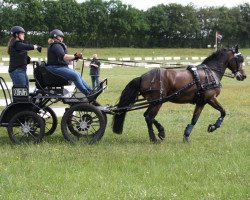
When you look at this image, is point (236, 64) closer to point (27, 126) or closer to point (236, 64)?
point (236, 64)

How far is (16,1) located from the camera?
8819 centimetres

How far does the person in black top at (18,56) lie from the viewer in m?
9.11

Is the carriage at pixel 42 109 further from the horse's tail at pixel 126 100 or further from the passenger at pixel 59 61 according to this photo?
the horse's tail at pixel 126 100

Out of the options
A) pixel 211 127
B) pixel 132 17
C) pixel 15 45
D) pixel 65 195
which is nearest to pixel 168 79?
pixel 211 127

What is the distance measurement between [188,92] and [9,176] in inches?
171

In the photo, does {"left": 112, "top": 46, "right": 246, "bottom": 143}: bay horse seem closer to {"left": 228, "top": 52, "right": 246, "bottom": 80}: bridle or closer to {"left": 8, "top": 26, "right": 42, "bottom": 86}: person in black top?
{"left": 228, "top": 52, "right": 246, "bottom": 80}: bridle

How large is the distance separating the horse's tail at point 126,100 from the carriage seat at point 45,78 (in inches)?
47.9

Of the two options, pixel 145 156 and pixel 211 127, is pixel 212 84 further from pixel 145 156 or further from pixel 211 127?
pixel 145 156

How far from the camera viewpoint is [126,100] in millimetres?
9742

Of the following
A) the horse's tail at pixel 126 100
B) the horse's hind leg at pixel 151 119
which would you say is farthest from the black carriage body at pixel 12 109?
the horse's hind leg at pixel 151 119

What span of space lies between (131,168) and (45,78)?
296 cm

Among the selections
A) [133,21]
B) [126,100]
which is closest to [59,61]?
[126,100]

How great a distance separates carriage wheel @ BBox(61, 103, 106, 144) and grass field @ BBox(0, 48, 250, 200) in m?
0.24

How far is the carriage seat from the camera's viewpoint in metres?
9.12
